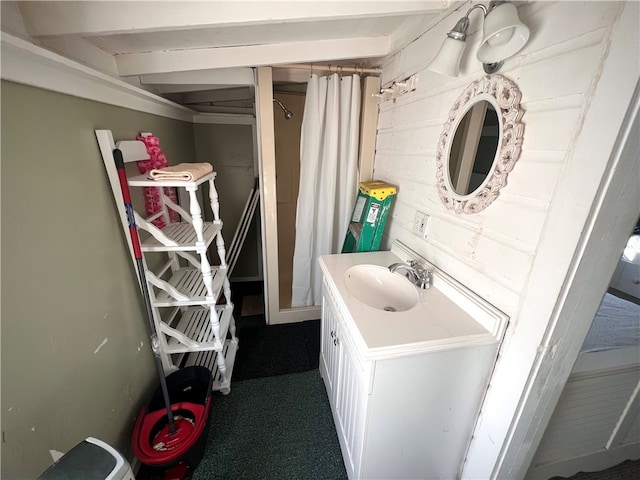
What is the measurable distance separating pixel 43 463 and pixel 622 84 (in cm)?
188

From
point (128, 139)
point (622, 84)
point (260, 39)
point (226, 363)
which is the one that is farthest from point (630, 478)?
point (128, 139)

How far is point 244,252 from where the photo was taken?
2.95m

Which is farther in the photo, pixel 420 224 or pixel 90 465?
pixel 420 224

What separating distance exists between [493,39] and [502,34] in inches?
1.0

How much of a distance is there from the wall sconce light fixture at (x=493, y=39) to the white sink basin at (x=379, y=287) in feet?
2.99

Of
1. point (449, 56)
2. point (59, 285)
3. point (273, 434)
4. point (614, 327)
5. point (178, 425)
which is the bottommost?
point (273, 434)

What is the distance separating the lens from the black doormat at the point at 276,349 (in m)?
1.83

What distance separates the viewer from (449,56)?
34.3 inches

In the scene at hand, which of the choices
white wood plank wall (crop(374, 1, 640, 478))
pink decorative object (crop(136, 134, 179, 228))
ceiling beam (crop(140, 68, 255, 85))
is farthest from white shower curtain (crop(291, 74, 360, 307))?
pink decorative object (crop(136, 134, 179, 228))

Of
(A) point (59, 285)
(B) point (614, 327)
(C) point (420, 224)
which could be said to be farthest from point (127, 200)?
(B) point (614, 327)

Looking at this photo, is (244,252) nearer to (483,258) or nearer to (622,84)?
(483,258)

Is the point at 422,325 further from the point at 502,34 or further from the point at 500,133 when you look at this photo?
the point at 502,34

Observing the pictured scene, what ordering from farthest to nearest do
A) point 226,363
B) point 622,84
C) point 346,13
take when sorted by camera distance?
point 226,363 → point 346,13 → point 622,84

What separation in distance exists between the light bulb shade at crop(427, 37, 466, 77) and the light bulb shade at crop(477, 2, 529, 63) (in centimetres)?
7
